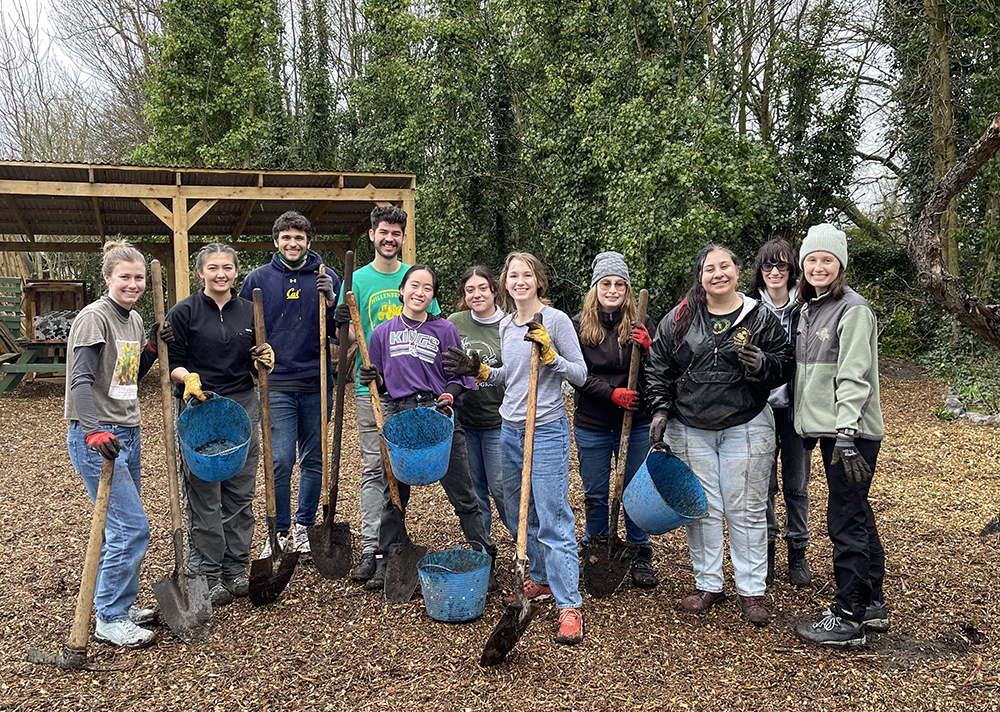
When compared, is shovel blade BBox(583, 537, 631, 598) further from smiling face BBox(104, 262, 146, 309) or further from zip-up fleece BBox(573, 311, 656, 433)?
smiling face BBox(104, 262, 146, 309)

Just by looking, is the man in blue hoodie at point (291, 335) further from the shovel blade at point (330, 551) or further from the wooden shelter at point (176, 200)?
the wooden shelter at point (176, 200)

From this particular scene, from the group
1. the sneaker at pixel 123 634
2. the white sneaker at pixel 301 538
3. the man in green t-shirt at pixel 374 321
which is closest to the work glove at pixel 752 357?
the man in green t-shirt at pixel 374 321

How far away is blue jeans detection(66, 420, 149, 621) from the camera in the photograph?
3.29 meters

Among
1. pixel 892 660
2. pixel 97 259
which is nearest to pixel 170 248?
pixel 97 259

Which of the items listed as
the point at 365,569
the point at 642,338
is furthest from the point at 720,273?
the point at 365,569

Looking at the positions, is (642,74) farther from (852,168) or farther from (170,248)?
(170,248)

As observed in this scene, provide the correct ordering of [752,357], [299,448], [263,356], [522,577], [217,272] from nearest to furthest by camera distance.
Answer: [522,577] < [752,357] < [217,272] < [263,356] < [299,448]

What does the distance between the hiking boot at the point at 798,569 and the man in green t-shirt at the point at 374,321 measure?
7.04 ft

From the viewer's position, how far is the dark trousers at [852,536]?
3225 millimetres

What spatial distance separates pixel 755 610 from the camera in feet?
11.3

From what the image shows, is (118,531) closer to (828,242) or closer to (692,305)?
(692,305)

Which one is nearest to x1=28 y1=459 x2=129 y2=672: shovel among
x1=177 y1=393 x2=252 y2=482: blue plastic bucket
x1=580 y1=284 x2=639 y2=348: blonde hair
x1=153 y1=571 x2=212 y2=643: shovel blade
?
x1=153 y1=571 x2=212 y2=643: shovel blade

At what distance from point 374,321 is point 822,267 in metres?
2.30

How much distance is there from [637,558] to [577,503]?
5.44 feet
